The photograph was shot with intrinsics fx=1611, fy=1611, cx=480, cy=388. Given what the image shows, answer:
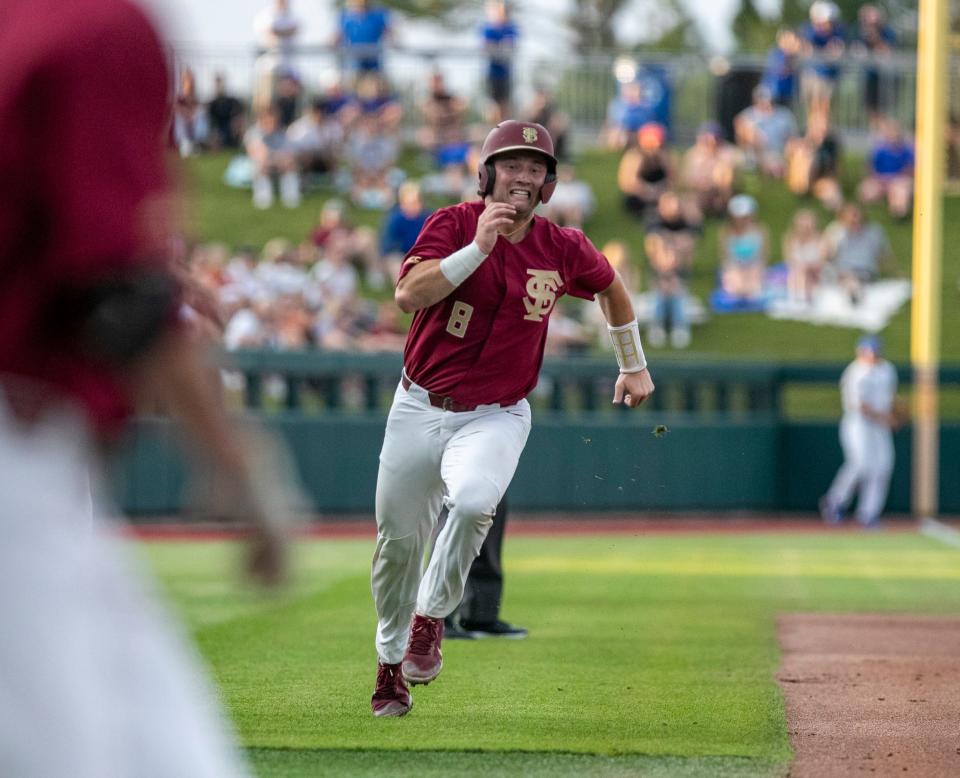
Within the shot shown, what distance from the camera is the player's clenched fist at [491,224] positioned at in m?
5.82

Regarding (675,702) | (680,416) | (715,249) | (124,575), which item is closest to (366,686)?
(675,702)

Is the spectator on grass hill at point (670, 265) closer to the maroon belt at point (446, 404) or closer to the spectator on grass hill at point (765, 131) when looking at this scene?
the spectator on grass hill at point (765, 131)

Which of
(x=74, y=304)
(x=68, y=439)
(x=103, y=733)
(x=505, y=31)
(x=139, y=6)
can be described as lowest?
(x=103, y=733)

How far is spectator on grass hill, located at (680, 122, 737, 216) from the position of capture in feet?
73.6

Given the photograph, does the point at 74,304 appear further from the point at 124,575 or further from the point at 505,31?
the point at 505,31

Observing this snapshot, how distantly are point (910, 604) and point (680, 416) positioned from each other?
7835mm

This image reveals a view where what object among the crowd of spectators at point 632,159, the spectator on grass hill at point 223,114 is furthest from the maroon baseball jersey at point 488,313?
the spectator on grass hill at point 223,114

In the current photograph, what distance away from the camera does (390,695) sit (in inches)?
243

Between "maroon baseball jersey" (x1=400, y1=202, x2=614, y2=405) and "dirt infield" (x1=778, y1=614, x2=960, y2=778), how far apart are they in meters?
1.74

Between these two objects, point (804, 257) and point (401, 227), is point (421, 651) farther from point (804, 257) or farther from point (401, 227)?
point (804, 257)

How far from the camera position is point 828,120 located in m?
23.3

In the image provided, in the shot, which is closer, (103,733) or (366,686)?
(103,733)

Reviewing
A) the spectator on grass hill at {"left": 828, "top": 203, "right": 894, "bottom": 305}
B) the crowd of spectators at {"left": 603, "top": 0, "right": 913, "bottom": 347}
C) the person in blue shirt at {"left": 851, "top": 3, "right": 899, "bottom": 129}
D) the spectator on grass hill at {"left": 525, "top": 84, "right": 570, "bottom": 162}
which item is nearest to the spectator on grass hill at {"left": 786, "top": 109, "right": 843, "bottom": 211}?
the crowd of spectators at {"left": 603, "top": 0, "right": 913, "bottom": 347}

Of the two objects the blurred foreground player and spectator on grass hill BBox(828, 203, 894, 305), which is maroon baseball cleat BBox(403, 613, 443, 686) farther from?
spectator on grass hill BBox(828, 203, 894, 305)
